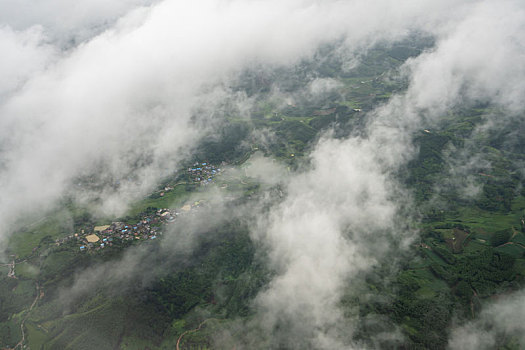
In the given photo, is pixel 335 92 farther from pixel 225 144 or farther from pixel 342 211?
pixel 342 211

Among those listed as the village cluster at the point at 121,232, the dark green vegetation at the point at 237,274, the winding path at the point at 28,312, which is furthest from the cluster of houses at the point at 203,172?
the winding path at the point at 28,312

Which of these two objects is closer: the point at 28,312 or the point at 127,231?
the point at 28,312

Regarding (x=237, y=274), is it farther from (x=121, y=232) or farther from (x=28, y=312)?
(x=28, y=312)

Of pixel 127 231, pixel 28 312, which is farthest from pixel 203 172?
pixel 28 312

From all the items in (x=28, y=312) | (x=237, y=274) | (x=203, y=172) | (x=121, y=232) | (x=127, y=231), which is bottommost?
(x=237, y=274)

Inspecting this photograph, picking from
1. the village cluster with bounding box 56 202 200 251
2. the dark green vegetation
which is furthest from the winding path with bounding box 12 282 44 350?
the village cluster with bounding box 56 202 200 251

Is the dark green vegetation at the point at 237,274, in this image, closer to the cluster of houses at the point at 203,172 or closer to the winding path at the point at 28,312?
the winding path at the point at 28,312
